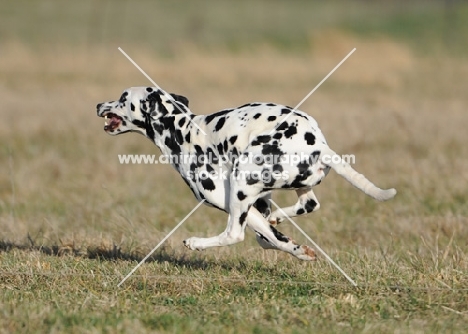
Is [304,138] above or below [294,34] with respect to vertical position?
above

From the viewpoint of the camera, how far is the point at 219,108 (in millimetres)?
15398

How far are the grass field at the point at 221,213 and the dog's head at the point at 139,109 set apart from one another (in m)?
1.07

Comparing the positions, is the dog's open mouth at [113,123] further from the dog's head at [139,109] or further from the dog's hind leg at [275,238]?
the dog's hind leg at [275,238]

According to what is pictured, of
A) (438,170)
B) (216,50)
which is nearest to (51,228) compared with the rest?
(438,170)

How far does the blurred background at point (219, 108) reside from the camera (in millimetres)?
8883

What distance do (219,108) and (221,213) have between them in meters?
5.79

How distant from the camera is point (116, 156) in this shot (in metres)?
12.4

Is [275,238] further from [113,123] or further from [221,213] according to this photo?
[221,213]

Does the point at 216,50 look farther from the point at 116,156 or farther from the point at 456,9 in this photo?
the point at 456,9

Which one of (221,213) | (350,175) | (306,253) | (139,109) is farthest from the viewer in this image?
(221,213)

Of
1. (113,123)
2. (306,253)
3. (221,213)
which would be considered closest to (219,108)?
(221,213)

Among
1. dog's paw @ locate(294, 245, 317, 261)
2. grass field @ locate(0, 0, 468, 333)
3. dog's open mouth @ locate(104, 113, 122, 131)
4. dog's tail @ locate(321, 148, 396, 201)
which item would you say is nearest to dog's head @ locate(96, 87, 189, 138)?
dog's open mouth @ locate(104, 113, 122, 131)

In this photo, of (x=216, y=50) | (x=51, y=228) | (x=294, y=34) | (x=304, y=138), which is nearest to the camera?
(x=304, y=138)

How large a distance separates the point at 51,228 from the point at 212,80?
37.5ft
